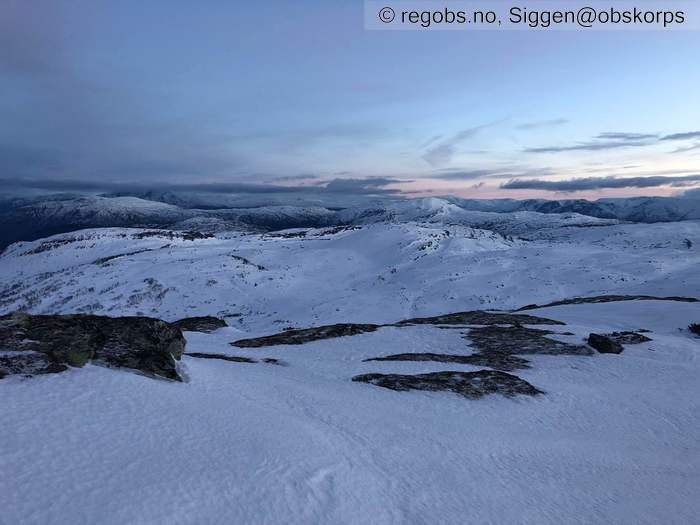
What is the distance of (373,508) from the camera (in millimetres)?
6363

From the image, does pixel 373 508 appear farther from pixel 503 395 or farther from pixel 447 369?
pixel 447 369

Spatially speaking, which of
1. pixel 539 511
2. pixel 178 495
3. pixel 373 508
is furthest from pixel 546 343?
pixel 178 495

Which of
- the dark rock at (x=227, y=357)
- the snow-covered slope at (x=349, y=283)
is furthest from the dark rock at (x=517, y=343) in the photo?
the snow-covered slope at (x=349, y=283)

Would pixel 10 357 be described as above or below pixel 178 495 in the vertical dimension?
above

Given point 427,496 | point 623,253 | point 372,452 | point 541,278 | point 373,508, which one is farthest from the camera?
point 623,253

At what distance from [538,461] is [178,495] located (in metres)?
7.06

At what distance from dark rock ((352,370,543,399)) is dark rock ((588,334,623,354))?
21.9ft

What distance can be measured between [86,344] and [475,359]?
13.3m

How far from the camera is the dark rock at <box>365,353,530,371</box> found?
16.0 m

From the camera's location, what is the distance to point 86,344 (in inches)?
398

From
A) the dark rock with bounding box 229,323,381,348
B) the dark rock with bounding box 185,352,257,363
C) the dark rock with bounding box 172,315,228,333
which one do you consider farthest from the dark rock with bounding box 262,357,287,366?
the dark rock with bounding box 172,315,228,333

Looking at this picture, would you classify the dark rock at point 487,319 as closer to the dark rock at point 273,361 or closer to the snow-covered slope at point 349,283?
the dark rock at point 273,361

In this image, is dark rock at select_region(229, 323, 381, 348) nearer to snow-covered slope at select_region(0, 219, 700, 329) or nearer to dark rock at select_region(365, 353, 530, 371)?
dark rock at select_region(365, 353, 530, 371)

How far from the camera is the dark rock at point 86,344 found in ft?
30.1
